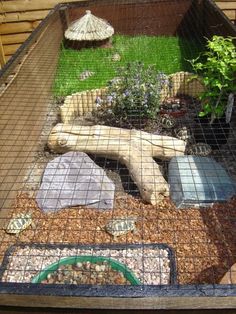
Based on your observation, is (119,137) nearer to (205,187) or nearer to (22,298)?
(205,187)

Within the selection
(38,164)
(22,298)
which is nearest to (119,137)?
(38,164)

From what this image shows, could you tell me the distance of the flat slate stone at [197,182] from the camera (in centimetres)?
296

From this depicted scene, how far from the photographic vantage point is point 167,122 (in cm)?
398

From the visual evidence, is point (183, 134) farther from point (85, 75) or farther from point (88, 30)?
point (88, 30)

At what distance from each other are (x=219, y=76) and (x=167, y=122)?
72 centimetres

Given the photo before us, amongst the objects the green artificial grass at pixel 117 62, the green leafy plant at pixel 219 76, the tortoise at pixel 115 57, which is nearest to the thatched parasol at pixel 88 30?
the green artificial grass at pixel 117 62

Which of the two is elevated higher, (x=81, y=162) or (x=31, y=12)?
(x=31, y=12)

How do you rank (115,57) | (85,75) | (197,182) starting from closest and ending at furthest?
(197,182) → (85,75) → (115,57)

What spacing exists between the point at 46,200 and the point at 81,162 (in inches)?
19.1

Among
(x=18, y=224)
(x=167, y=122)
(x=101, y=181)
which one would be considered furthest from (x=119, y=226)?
(x=167, y=122)

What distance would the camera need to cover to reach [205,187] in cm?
304

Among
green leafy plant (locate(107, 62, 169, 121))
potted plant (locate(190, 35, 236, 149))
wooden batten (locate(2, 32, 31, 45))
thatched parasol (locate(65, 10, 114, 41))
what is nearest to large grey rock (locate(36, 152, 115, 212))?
green leafy plant (locate(107, 62, 169, 121))

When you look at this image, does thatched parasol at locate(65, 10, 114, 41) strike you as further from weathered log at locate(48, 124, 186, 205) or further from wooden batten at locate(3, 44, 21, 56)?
weathered log at locate(48, 124, 186, 205)

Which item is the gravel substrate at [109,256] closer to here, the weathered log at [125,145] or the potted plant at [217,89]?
the weathered log at [125,145]
